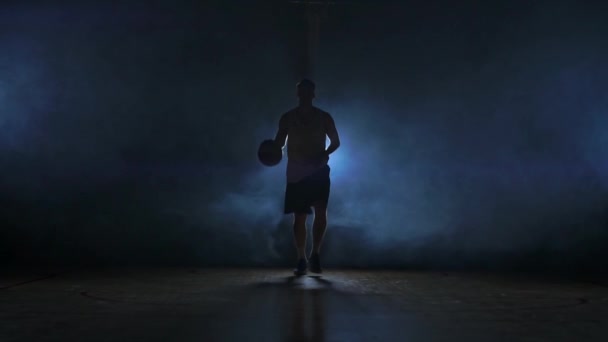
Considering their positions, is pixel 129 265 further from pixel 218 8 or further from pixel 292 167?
pixel 218 8

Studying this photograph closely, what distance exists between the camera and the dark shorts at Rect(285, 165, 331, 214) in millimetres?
4602

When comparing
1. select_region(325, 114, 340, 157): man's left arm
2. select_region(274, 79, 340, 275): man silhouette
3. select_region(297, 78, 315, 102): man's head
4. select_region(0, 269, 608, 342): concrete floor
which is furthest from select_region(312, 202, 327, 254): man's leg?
select_region(297, 78, 315, 102): man's head

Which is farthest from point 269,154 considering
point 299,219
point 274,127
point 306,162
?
A: point 274,127

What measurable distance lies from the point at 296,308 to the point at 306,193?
1.93 meters

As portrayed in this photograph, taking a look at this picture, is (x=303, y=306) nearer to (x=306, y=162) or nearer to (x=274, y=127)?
(x=306, y=162)

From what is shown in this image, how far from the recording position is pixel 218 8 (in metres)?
5.56

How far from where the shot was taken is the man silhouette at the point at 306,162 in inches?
181

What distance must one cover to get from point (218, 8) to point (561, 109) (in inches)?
103

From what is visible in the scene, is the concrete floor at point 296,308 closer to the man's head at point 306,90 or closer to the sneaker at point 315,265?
the sneaker at point 315,265

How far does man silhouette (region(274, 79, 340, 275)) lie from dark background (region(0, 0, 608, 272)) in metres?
0.71

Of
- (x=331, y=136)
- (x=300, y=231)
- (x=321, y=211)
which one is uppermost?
(x=331, y=136)

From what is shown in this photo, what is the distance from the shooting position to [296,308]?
8.87 feet

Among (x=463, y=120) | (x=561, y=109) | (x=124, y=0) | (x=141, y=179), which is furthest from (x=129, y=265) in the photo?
(x=561, y=109)

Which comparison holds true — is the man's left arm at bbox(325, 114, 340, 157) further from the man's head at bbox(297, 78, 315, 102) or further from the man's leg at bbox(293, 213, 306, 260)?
the man's leg at bbox(293, 213, 306, 260)
